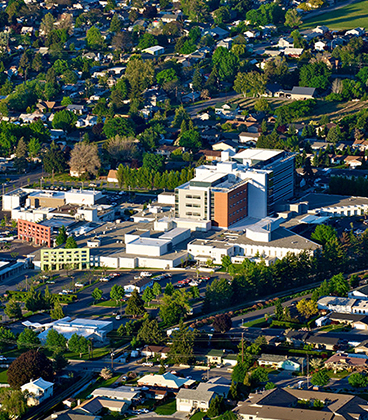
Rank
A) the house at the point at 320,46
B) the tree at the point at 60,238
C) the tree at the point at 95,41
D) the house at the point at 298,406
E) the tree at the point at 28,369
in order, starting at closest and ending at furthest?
the house at the point at 298,406, the tree at the point at 28,369, the tree at the point at 60,238, the house at the point at 320,46, the tree at the point at 95,41

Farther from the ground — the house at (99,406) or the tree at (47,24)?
the tree at (47,24)

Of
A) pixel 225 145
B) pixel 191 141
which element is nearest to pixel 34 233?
pixel 191 141

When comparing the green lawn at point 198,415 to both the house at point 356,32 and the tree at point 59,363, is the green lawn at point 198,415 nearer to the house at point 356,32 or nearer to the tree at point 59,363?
the tree at point 59,363

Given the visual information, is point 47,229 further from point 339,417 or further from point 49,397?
point 339,417

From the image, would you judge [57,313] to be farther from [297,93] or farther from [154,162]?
[297,93]

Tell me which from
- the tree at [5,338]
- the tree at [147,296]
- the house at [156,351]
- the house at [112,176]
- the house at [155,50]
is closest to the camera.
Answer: the house at [156,351]

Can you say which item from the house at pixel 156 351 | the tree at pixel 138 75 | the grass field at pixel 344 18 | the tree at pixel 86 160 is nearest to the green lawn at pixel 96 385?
the house at pixel 156 351

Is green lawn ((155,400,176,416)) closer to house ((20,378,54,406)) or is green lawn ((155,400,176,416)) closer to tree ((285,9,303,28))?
house ((20,378,54,406))
